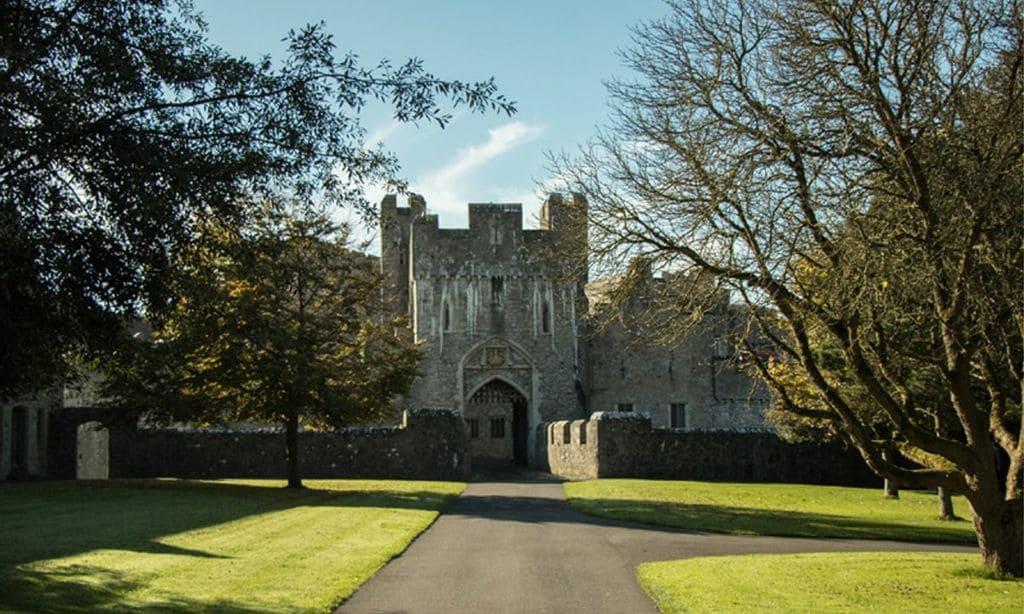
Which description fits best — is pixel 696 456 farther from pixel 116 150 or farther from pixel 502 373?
pixel 116 150

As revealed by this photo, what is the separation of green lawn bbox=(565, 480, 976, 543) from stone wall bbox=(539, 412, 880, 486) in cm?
214

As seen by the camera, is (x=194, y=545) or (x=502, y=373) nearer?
(x=194, y=545)

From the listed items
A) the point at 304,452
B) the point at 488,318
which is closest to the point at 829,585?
the point at 304,452

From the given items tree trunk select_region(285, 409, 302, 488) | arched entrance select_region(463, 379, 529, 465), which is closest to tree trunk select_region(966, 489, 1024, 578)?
tree trunk select_region(285, 409, 302, 488)

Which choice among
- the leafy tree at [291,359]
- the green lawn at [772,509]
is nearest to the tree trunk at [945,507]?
the green lawn at [772,509]

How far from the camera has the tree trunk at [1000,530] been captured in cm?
1358

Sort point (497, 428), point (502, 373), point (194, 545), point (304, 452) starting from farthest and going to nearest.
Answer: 1. point (497, 428)
2. point (502, 373)
3. point (304, 452)
4. point (194, 545)

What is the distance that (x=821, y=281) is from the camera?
12969 millimetres

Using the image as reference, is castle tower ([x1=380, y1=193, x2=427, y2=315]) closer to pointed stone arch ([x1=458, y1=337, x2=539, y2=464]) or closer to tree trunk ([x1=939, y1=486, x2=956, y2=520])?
pointed stone arch ([x1=458, y1=337, x2=539, y2=464])

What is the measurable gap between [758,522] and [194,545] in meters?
10.6

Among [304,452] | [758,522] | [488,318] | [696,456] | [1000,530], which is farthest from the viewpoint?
[488,318]

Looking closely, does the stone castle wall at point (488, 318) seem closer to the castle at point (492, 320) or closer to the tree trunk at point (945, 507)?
the castle at point (492, 320)

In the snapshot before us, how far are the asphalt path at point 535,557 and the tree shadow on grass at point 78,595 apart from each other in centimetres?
141

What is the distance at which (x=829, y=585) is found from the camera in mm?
12562
